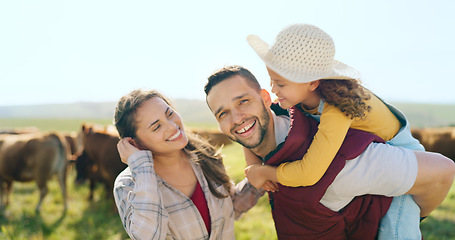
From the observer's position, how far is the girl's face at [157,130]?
7.50 feet

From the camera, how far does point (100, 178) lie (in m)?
8.20

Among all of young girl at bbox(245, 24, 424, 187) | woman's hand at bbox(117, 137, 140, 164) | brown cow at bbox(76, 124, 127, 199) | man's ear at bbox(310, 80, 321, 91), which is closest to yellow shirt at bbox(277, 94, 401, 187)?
young girl at bbox(245, 24, 424, 187)

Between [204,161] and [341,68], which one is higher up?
[341,68]

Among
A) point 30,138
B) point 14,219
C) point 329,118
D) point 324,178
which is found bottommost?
point 14,219

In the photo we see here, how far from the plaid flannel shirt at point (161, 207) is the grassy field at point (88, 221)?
2.42 m

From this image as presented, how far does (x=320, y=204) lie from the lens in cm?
200

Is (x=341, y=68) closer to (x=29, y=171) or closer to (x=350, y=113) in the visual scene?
(x=350, y=113)

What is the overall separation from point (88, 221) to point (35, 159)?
201 cm

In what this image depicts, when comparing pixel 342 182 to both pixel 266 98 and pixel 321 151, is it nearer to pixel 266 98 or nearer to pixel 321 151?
pixel 321 151

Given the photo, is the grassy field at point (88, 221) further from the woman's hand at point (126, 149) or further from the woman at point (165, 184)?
the woman's hand at point (126, 149)

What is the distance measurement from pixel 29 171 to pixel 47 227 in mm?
1727

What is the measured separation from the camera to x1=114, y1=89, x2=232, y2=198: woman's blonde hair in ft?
7.74

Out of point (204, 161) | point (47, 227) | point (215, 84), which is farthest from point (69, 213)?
point (215, 84)

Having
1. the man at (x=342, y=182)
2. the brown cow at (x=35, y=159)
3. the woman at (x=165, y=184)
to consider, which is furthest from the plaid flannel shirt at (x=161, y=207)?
the brown cow at (x=35, y=159)
